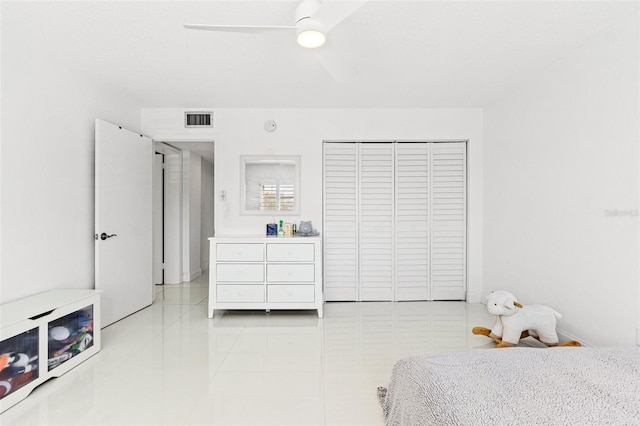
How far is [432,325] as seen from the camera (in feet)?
10.6

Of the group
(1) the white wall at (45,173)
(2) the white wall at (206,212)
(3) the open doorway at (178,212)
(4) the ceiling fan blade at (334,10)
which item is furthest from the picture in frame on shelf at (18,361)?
(2) the white wall at (206,212)

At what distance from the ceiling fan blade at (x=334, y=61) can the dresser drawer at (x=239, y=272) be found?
2108 millimetres

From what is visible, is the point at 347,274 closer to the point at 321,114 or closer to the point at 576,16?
the point at 321,114

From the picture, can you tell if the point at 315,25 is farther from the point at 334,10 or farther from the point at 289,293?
the point at 289,293

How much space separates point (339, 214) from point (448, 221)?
4.51ft

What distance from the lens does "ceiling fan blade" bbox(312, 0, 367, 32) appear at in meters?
1.64

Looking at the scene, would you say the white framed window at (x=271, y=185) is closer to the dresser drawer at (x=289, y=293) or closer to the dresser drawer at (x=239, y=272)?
the dresser drawer at (x=239, y=272)

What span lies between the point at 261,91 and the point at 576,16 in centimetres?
265

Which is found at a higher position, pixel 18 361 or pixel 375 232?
pixel 375 232

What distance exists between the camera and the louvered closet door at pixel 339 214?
161 inches

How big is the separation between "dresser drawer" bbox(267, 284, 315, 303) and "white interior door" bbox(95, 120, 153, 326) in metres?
1.49

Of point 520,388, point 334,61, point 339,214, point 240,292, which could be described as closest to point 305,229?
point 339,214

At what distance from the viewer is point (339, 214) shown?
411 cm

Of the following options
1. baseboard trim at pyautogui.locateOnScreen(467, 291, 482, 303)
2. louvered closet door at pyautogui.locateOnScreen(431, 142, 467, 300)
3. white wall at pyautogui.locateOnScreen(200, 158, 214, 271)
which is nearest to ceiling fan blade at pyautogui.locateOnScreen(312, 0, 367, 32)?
louvered closet door at pyautogui.locateOnScreen(431, 142, 467, 300)
